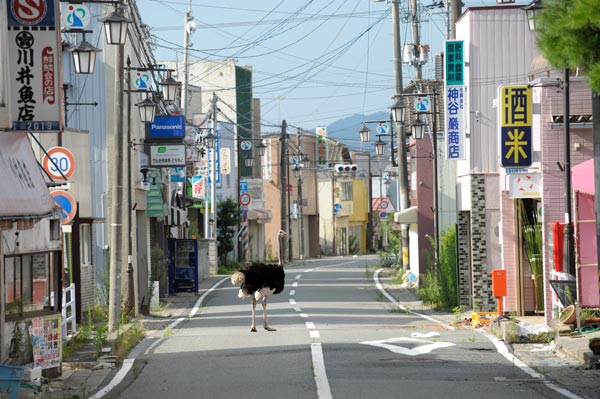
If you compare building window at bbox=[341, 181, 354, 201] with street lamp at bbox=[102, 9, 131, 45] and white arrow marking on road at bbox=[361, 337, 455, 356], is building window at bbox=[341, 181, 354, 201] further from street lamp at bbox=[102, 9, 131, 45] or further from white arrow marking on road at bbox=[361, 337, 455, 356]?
white arrow marking on road at bbox=[361, 337, 455, 356]

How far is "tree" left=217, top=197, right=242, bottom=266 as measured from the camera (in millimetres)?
62438

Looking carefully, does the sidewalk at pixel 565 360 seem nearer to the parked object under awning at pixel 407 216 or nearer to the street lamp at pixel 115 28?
the street lamp at pixel 115 28

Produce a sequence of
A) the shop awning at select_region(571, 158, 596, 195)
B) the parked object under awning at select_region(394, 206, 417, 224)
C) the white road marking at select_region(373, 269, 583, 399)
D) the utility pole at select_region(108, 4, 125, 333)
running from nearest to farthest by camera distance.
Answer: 1. the white road marking at select_region(373, 269, 583, 399)
2. the shop awning at select_region(571, 158, 596, 195)
3. the utility pole at select_region(108, 4, 125, 333)
4. the parked object under awning at select_region(394, 206, 417, 224)

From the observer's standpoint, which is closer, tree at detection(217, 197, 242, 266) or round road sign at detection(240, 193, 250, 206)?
tree at detection(217, 197, 242, 266)

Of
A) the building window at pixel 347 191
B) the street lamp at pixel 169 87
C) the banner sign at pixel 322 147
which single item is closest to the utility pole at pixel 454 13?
the street lamp at pixel 169 87

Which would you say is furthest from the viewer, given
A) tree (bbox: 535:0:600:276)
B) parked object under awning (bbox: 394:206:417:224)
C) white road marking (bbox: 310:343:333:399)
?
parked object under awning (bbox: 394:206:417:224)

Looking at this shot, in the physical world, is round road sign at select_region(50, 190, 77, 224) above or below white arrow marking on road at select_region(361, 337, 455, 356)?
above

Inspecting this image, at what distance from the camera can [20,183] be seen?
15500 millimetres

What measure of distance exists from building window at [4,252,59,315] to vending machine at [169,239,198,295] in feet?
79.1

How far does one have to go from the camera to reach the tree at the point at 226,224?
2458 inches

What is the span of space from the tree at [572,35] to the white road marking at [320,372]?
473 cm

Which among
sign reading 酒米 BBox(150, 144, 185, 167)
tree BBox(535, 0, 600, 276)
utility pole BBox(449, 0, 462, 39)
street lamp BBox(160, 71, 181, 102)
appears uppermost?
utility pole BBox(449, 0, 462, 39)

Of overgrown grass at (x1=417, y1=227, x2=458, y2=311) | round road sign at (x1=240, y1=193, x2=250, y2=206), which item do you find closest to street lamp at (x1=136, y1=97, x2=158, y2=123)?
overgrown grass at (x1=417, y1=227, x2=458, y2=311)

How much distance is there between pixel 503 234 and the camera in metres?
27.8
